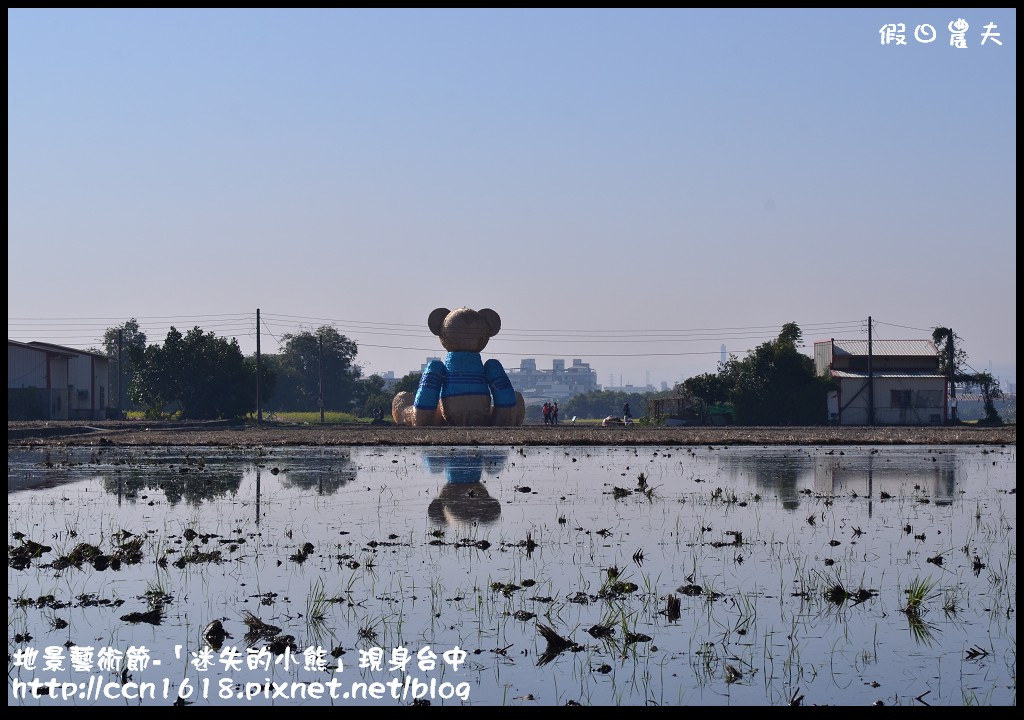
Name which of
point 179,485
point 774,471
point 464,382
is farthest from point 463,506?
point 464,382

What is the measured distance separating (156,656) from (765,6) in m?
7.31

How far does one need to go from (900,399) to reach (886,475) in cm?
4693

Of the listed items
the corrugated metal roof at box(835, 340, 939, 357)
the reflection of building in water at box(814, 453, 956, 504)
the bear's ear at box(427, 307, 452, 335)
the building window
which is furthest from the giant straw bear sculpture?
the corrugated metal roof at box(835, 340, 939, 357)

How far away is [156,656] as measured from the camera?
9.60 metres

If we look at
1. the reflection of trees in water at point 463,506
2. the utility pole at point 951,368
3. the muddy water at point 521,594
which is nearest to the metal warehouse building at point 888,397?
the utility pole at point 951,368

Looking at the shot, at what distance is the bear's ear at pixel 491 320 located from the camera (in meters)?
57.5

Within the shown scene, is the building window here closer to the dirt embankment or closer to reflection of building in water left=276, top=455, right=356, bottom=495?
the dirt embankment

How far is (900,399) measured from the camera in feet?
237

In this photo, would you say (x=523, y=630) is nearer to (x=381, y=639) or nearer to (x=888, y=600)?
(x=381, y=639)

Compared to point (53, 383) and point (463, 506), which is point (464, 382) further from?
point (463, 506)

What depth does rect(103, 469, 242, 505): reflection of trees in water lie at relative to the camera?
883 inches

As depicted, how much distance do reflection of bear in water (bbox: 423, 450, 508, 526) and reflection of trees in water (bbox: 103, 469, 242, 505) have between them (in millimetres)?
4276

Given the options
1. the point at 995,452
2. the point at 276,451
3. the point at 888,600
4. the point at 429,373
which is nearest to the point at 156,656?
the point at 888,600

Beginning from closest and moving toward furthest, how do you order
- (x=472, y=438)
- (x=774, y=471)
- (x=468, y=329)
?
1. (x=774, y=471)
2. (x=472, y=438)
3. (x=468, y=329)
